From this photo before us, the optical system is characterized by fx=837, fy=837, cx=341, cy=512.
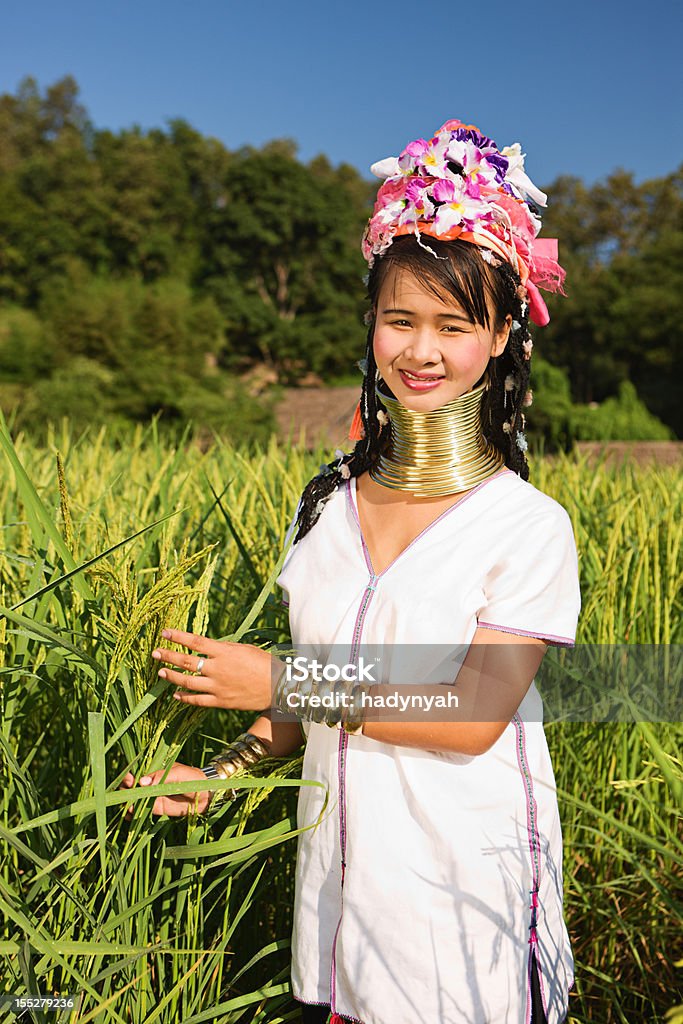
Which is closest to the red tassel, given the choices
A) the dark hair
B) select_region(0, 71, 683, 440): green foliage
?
the dark hair

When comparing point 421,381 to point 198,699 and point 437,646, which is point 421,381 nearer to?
point 437,646

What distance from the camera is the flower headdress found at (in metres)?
0.97

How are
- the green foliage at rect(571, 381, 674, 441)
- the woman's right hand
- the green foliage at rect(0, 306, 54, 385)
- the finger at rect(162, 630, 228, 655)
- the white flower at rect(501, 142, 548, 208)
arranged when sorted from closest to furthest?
the finger at rect(162, 630, 228, 655) → the woman's right hand → the white flower at rect(501, 142, 548, 208) → the green foliage at rect(571, 381, 674, 441) → the green foliage at rect(0, 306, 54, 385)

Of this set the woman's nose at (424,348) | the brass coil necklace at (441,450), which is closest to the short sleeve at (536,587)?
the brass coil necklace at (441,450)

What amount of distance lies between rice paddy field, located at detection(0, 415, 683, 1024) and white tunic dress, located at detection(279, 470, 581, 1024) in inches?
3.3

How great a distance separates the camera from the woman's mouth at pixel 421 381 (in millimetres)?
976

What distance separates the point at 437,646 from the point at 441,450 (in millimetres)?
233

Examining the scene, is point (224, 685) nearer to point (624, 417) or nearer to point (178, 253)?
point (624, 417)

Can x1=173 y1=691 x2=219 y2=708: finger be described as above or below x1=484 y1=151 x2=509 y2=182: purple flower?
below

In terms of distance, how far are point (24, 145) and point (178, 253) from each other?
1352 cm

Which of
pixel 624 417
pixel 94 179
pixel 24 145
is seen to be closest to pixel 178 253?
pixel 94 179

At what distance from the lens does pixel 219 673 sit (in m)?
0.87

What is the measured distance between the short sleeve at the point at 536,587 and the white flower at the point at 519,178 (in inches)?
16.8

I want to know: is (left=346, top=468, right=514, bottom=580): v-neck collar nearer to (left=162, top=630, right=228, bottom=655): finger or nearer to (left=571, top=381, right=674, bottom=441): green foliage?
(left=162, top=630, right=228, bottom=655): finger
